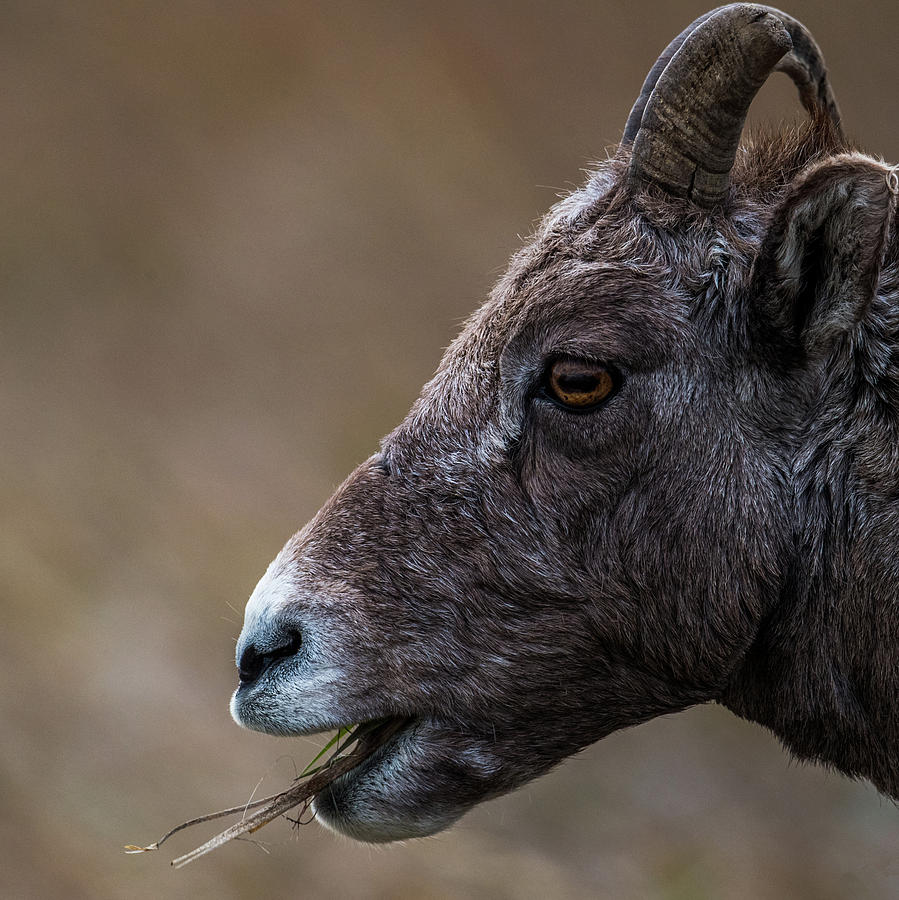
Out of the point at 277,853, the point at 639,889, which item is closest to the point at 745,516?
the point at 277,853

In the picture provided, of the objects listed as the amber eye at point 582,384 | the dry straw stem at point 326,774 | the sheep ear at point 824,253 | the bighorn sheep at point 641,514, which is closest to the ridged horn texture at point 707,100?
the bighorn sheep at point 641,514

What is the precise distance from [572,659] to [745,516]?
0.62m

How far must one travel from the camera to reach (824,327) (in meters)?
2.79

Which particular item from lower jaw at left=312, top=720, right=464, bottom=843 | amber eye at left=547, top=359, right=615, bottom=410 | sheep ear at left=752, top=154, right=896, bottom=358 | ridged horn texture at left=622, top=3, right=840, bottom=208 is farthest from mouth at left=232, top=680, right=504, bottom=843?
ridged horn texture at left=622, top=3, right=840, bottom=208

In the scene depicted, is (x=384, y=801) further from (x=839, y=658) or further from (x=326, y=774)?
(x=839, y=658)

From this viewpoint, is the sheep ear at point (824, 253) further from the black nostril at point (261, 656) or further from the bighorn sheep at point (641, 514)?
the black nostril at point (261, 656)

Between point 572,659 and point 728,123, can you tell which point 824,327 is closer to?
point 728,123

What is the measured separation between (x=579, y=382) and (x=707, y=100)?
83 cm

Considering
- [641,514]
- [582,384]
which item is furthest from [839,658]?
[582,384]

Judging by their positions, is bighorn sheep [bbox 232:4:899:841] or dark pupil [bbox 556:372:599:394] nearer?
bighorn sheep [bbox 232:4:899:841]

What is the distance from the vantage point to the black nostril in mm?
3045

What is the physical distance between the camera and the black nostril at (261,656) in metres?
3.04

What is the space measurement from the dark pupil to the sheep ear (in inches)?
18.4

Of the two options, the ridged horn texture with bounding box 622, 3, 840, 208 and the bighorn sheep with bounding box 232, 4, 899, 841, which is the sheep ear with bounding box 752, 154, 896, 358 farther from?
the ridged horn texture with bounding box 622, 3, 840, 208
